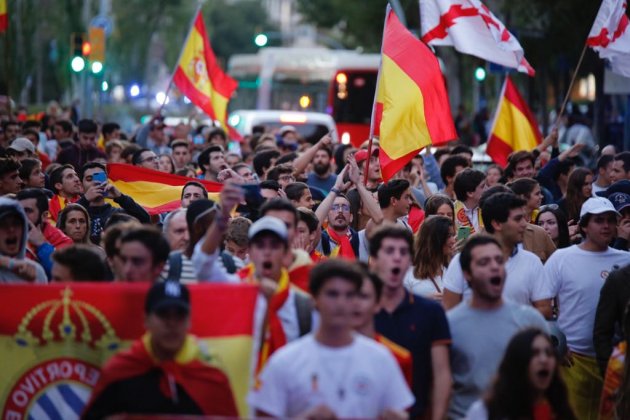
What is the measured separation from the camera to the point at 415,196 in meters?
15.0

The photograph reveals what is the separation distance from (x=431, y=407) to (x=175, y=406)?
1383mm

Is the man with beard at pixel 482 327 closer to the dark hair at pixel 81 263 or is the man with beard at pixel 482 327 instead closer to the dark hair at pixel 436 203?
the dark hair at pixel 81 263

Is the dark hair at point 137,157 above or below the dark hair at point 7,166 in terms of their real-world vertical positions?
below

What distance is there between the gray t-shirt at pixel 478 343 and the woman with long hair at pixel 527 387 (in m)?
0.62

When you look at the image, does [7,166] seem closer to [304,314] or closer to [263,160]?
[263,160]

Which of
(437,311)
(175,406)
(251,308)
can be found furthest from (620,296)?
(175,406)

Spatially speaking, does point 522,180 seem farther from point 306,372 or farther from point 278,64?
point 278,64

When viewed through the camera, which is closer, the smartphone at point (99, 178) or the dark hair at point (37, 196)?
the dark hair at point (37, 196)

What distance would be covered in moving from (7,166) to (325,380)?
21.7 feet

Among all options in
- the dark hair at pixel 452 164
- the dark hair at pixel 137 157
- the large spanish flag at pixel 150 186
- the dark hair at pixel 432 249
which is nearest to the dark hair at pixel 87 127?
the dark hair at pixel 137 157

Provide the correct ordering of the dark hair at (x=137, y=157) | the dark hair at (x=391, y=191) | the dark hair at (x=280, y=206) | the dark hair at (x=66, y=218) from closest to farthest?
1. the dark hair at (x=280, y=206)
2. the dark hair at (x=66, y=218)
3. the dark hair at (x=391, y=191)
4. the dark hair at (x=137, y=157)

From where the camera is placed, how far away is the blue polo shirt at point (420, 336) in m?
7.45

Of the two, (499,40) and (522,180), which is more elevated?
(499,40)

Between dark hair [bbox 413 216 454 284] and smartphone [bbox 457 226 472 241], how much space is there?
1.82m
